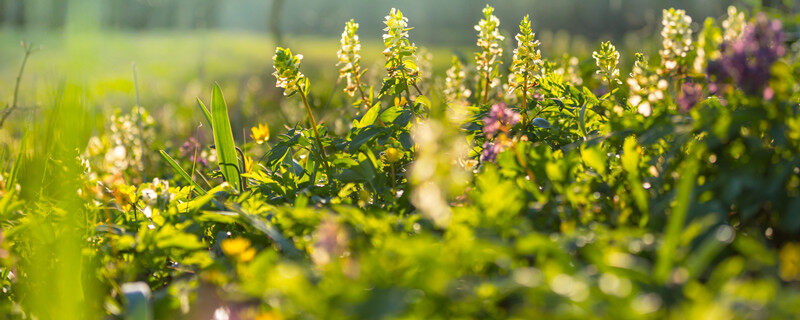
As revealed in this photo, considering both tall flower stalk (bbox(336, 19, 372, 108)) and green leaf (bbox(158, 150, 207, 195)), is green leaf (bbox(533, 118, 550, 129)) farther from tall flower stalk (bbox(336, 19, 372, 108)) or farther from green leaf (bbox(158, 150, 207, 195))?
green leaf (bbox(158, 150, 207, 195))

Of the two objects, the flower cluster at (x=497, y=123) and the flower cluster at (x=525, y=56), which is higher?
the flower cluster at (x=525, y=56)

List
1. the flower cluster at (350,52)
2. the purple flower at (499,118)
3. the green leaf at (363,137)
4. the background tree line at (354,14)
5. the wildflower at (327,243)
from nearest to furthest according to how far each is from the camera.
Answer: the wildflower at (327,243), the purple flower at (499,118), the green leaf at (363,137), the flower cluster at (350,52), the background tree line at (354,14)

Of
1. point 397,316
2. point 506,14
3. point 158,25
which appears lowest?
point 397,316

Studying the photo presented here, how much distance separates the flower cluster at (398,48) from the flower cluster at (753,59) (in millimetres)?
879

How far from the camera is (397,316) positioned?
2.91 feet

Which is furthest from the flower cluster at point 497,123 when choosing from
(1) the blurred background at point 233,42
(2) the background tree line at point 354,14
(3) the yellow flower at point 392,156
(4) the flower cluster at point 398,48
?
(2) the background tree line at point 354,14

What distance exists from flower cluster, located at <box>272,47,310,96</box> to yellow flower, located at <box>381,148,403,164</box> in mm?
288

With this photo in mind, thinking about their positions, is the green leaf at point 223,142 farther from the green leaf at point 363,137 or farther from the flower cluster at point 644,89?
the flower cluster at point 644,89

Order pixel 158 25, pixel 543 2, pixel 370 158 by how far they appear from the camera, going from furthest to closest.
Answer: pixel 158 25 → pixel 543 2 → pixel 370 158

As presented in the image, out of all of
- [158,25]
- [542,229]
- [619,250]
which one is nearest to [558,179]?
[542,229]

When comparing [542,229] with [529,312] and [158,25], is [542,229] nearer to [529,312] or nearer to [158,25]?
[529,312]

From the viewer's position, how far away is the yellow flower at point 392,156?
1.71 meters

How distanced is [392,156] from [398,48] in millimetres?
350

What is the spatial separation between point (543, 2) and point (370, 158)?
3333 cm
